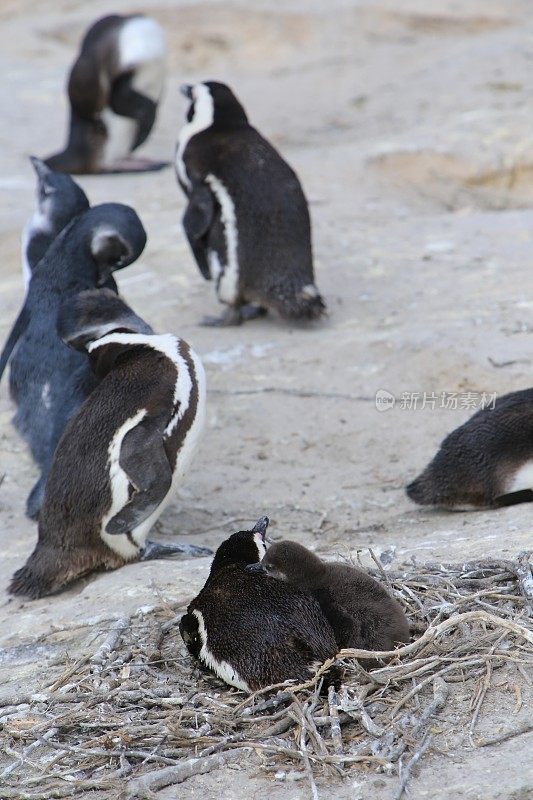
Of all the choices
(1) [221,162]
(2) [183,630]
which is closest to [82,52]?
(1) [221,162]

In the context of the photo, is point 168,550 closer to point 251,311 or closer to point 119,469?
point 119,469

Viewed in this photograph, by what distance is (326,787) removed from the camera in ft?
8.95

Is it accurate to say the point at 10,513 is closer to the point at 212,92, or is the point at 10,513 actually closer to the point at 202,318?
the point at 202,318

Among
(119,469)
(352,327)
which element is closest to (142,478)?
(119,469)

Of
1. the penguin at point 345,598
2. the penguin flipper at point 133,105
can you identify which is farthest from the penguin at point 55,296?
the penguin flipper at point 133,105

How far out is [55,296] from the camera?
5543 mm

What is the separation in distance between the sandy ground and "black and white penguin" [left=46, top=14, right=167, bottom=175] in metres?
0.42

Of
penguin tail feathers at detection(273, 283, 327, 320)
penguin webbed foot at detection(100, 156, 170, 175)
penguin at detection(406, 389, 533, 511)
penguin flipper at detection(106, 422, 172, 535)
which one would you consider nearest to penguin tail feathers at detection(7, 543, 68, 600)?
penguin flipper at detection(106, 422, 172, 535)

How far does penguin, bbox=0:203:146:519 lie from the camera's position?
5371mm

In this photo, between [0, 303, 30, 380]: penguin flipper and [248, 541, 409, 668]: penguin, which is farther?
[0, 303, 30, 380]: penguin flipper

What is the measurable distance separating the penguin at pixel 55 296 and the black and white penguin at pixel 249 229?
3.40 feet

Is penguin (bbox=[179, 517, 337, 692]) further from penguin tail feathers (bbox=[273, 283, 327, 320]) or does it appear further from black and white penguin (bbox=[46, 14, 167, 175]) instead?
black and white penguin (bbox=[46, 14, 167, 175])

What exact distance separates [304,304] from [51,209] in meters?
1.37

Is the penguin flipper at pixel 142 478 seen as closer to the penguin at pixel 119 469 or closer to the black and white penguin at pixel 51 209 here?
the penguin at pixel 119 469
